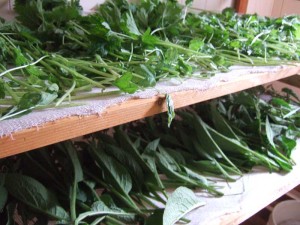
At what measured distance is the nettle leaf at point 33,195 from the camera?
0.50 metres

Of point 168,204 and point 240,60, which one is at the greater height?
point 240,60

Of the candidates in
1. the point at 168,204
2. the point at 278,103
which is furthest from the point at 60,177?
the point at 278,103

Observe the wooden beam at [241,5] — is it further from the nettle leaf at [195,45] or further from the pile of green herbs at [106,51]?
the nettle leaf at [195,45]

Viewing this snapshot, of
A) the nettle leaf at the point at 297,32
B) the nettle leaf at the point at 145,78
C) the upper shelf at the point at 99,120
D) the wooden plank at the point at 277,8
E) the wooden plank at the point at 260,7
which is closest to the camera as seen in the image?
the upper shelf at the point at 99,120

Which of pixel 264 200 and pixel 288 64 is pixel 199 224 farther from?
pixel 288 64

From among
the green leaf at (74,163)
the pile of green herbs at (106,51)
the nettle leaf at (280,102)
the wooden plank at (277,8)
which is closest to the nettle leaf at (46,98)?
the pile of green herbs at (106,51)

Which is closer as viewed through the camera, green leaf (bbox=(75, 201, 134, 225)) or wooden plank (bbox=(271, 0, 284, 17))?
green leaf (bbox=(75, 201, 134, 225))

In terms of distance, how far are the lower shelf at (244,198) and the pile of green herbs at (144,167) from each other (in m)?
0.02

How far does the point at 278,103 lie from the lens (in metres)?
1.04

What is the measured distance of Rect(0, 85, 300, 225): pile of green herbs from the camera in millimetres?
521

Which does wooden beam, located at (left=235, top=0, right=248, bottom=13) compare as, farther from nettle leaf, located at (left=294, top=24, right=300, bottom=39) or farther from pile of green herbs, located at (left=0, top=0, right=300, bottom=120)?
pile of green herbs, located at (left=0, top=0, right=300, bottom=120)

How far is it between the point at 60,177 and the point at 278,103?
0.74 metres

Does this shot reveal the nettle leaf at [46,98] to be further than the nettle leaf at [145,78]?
No

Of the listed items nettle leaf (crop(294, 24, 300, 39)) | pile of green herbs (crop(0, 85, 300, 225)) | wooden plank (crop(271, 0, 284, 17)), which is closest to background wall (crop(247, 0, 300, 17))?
wooden plank (crop(271, 0, 284, 17))
